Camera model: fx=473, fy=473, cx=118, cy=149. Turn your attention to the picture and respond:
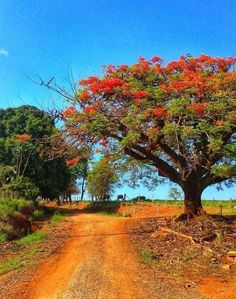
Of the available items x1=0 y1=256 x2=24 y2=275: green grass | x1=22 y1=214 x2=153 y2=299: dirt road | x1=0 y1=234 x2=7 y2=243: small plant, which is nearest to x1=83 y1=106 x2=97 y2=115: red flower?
x1=22 y1=214 x2=153 y2=299: dirt road

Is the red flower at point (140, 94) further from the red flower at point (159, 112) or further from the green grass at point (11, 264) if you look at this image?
the green grass at point (11, 264)

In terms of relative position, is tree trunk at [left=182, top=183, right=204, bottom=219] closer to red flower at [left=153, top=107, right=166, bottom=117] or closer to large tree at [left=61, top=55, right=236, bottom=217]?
large tree at [left=61, top=55, right=236, bottom=217]

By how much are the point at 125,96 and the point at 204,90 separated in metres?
3.40

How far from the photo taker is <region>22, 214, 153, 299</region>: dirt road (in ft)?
37.7

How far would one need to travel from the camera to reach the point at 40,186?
40625 mm

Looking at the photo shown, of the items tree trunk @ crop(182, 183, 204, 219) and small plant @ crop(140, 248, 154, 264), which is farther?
tree trunk @ crop(182, 183, 204, 219)

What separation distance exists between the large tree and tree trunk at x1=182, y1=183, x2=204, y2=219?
0.17 feet

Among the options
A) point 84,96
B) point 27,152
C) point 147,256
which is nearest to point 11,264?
point 147,256

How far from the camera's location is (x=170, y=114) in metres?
19.0

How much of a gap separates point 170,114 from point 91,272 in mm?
7846

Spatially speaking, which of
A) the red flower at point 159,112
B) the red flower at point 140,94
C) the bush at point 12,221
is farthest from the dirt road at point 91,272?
the red flower at point 140,94

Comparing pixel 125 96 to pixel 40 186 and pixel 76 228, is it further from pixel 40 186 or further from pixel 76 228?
pixel 40 186

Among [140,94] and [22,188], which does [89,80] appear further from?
[22,188]

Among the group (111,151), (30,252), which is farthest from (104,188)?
(30,252)
